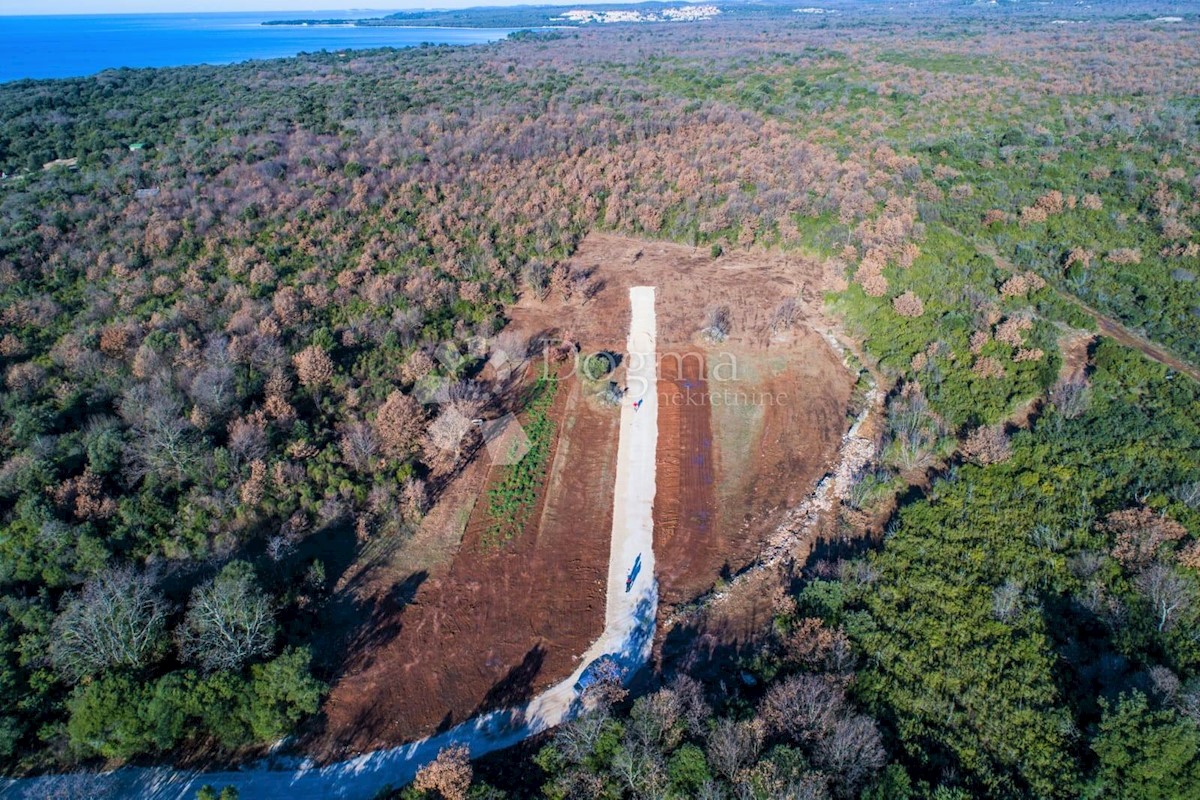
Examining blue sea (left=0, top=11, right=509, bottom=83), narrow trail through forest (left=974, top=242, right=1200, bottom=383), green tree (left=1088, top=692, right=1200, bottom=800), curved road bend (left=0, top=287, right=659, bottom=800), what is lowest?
curved road bend (left=0, top=287, right=659, bottom=800)

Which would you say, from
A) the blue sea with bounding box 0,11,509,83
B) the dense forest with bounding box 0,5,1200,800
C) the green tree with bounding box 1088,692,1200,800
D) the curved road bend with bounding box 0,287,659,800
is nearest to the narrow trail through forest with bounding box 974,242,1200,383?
the dense forest with bounding box 0,5,1200,800

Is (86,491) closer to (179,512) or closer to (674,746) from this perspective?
(179,512)

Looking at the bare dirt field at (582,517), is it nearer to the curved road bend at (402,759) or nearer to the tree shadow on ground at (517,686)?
the tree shadow on ground at (517,686)

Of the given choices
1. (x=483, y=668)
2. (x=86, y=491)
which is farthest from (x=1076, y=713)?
(x=86, y=491)

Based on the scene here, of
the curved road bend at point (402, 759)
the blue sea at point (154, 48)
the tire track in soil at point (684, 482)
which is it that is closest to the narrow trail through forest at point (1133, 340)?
the tire track in soil at point (684, 482)

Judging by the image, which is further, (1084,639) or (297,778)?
(1084,639)

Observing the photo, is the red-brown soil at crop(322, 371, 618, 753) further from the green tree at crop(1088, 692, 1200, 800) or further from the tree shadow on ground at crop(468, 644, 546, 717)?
the green tree at crop(1088, 692, 1200, 800)

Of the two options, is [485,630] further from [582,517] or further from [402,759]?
[582,517]
